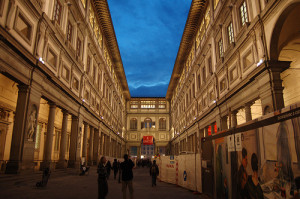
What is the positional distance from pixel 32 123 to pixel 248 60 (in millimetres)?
14321

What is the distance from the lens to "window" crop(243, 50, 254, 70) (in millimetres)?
14720

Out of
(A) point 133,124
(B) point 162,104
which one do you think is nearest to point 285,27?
(B) point 162,104

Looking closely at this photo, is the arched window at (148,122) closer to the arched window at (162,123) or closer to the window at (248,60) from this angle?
the arched window at (162,123)

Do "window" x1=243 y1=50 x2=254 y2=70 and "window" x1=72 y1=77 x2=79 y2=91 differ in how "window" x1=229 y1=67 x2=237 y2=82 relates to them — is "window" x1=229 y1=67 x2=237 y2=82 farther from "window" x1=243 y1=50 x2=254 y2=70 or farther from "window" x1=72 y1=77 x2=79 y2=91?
"window" x1=72 y1=77 x2=79 y2=91

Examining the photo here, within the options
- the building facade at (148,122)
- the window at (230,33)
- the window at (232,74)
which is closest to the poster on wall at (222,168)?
the window at (232,74)

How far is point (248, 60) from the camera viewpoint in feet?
50.3

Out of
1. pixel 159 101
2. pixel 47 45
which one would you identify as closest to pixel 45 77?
pixel 47 45

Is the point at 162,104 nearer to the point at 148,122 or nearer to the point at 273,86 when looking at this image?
the point at 148,122

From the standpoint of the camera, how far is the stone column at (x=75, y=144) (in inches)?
838

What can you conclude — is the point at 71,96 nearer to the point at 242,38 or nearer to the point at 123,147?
the point at 242,38

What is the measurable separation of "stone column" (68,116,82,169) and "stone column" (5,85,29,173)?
387 inches

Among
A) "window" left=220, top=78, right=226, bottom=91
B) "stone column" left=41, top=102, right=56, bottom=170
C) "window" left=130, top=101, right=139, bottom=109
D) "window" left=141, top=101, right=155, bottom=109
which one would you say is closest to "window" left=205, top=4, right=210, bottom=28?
"window" left=220, top=78, right=226, bottom=91

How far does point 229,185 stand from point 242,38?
38.5 feet

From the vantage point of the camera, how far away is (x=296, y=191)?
12.8 ft
